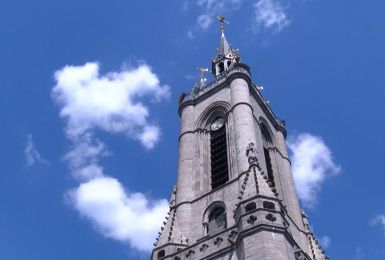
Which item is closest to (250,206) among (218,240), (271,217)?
(271,217)

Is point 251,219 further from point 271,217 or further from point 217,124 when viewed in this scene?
point 217,124

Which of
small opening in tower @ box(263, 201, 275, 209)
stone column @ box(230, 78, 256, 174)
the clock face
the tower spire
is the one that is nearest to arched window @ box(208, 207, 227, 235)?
stone column @ box(230, 78, 256, 174)

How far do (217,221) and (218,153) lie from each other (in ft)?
18.1

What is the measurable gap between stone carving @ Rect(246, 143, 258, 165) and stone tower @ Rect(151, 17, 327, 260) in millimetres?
58

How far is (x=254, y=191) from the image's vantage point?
2594 cm

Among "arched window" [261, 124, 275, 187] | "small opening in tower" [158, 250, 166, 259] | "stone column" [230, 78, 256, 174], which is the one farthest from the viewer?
"arched window" [261, 124, 275, 187]

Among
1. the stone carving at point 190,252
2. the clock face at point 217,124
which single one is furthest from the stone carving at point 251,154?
the clock face at point 217,124

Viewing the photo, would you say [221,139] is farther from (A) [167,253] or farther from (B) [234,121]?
(A) [167,253]

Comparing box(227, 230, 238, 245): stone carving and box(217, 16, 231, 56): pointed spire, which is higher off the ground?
box(217, 16, 231, 56): pointed spire

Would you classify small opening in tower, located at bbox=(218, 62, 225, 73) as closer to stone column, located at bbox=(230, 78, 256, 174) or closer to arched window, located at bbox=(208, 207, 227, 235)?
stone column, located at bbox=(230, 78, 256, 174)

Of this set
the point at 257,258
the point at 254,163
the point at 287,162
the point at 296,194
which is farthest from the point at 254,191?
the point at 287,162

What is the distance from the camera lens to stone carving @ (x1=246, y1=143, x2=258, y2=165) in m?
28.0

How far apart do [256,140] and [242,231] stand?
900 centimetres

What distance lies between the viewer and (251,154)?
28.7m
